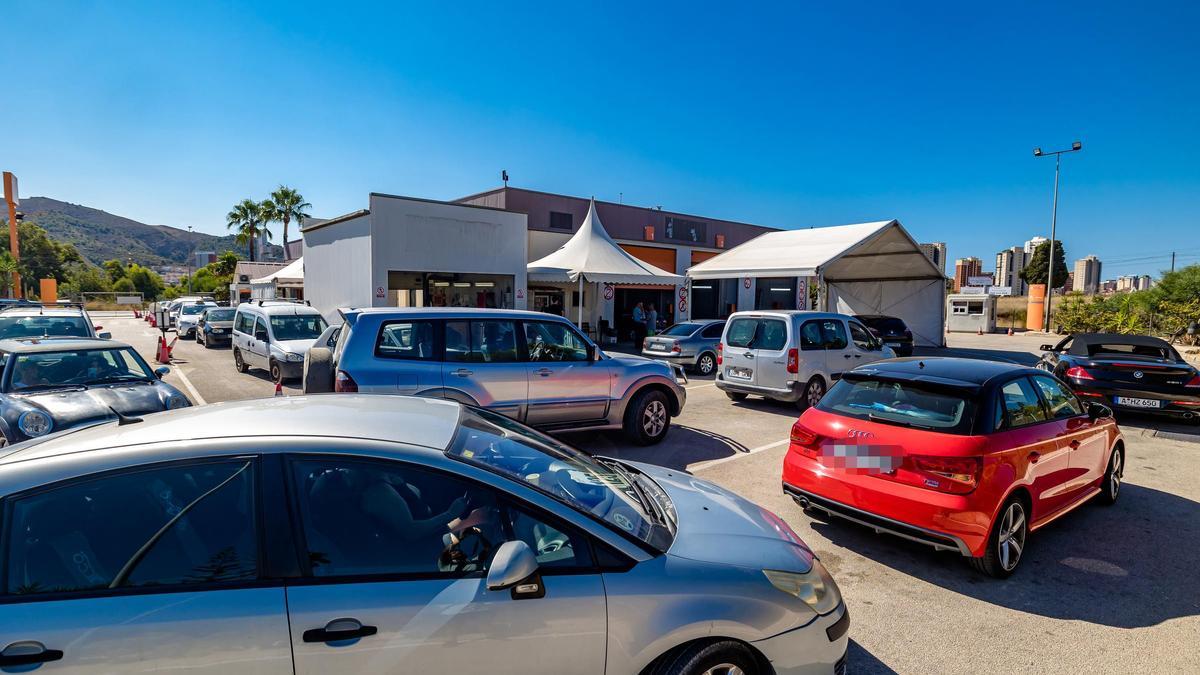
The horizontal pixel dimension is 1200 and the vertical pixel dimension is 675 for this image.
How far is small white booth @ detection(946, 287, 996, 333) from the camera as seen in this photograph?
108 feet

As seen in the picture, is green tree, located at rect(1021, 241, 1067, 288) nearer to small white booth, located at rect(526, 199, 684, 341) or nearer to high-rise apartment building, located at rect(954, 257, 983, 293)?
high-rise apartment building, located at rect(954, 257, 983, 293)

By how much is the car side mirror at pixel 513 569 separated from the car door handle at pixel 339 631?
0.41 meters

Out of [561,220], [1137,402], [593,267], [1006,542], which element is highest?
[561,220]

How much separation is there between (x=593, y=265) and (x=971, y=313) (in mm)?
26538

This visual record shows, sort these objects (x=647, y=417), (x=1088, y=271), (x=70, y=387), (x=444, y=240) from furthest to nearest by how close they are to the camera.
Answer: (x=1088, y=271) < (x=444, y=240) < (x=647, y=417) < (x=70, y=387)

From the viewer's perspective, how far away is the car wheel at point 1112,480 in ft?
17.3

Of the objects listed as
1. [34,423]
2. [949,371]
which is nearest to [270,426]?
[949,371]

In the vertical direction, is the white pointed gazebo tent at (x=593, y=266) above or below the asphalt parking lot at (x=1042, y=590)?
above

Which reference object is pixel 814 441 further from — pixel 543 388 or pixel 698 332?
pixel 698 332

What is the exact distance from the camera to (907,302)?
23.1 m

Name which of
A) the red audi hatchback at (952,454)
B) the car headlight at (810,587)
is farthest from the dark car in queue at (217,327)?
the car headlight at (810,587)

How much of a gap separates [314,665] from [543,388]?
4902 millimetres

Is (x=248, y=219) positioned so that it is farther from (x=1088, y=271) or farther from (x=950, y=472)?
(x=1088, y=271)

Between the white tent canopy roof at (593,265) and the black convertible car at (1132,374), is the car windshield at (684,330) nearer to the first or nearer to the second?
the white tent canopy roof at (593,265)
